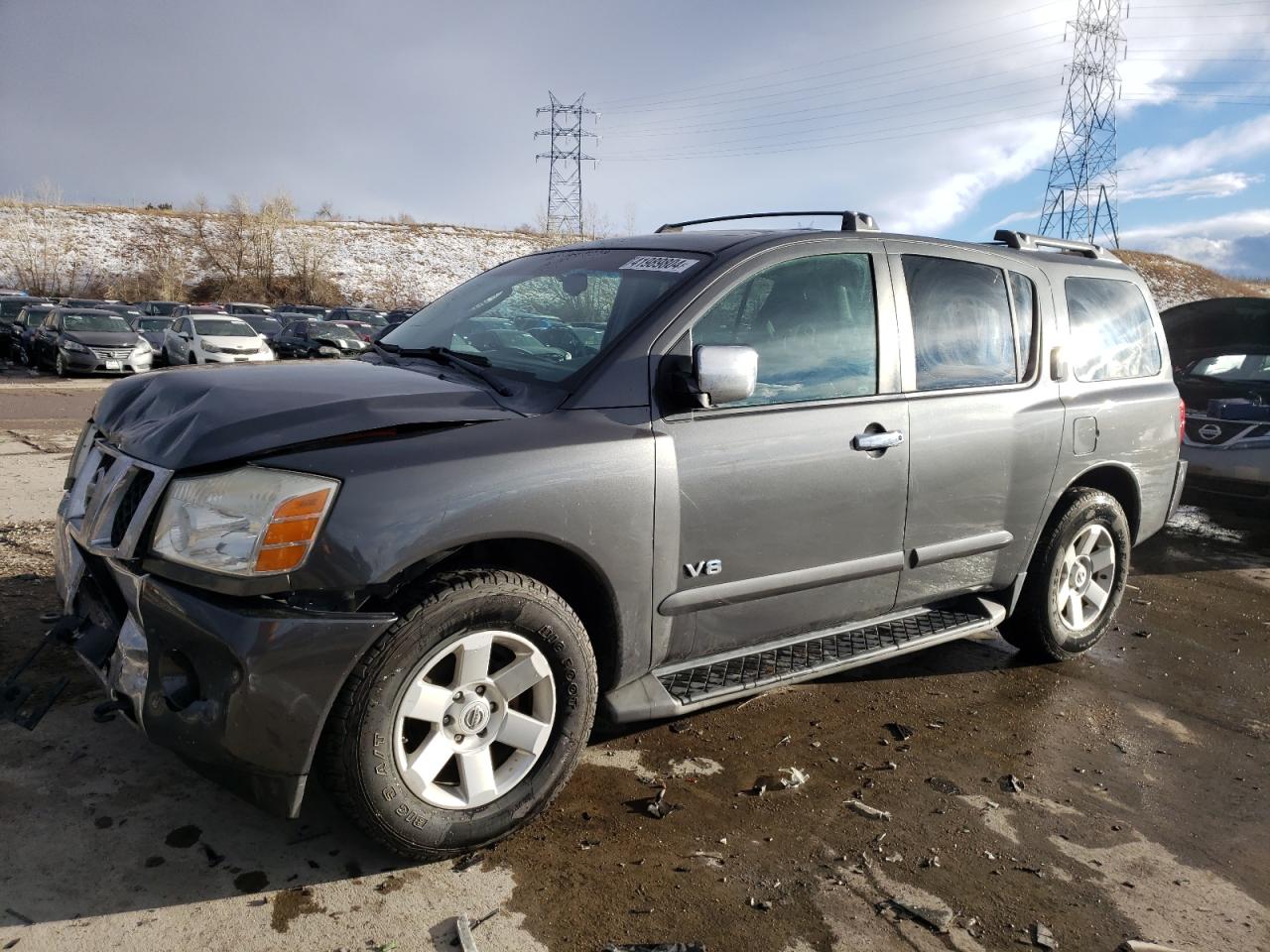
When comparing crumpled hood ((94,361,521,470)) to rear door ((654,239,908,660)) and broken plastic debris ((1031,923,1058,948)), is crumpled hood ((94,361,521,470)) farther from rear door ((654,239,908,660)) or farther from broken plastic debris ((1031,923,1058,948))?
broken plastic debris ((1031,923,1058,948))

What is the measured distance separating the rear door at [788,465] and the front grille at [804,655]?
3.1 inches

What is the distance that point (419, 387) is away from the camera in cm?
292

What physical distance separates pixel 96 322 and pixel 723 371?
73.1ft

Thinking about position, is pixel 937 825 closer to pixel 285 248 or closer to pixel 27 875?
pixel 27 875

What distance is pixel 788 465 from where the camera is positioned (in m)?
3.18

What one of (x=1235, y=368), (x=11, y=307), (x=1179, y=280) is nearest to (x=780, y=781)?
(x=1235, y=368)

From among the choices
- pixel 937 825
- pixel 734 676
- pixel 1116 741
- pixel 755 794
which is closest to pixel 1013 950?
pixel 937 825

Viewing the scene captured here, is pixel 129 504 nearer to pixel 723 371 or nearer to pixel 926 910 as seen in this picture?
pixel 723 371

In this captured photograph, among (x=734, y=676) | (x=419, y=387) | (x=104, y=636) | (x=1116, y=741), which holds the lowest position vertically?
(x=1116, y=741)

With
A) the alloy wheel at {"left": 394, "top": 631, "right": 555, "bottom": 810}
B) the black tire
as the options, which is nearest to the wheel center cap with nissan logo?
the alloy wheel at {"left": 394, "top": 631, "right": 555, "bottom": 810}

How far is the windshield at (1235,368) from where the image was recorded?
28.1 ft

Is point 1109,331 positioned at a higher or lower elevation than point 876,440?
higher

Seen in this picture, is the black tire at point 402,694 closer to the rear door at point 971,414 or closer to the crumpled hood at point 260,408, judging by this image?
the crumpled hood at point 260,408

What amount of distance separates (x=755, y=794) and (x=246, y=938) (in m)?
1.58
